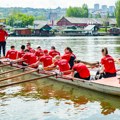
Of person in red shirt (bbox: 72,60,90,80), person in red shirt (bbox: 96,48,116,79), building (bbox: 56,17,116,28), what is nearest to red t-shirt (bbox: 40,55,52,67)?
person in red shirt (bbox: 72,60,90,80)

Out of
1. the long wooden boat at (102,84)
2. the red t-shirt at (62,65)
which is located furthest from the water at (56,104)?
the red t-shirt at (62,65)

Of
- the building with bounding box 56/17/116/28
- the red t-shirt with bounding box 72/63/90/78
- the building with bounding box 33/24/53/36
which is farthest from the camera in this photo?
the building with bounding box 56/17/116/28

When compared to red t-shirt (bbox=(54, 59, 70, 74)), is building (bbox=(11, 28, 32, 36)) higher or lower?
lower

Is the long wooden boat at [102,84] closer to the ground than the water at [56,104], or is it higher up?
higher up

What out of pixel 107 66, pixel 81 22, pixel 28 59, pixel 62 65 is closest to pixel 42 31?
pixel 81 22

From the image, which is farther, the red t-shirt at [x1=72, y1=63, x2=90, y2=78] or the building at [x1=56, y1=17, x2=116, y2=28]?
the building at [x1=56, y1=17, x2=116, y2=28]

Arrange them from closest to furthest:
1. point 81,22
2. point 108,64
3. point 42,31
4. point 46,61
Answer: point 108,64 → point 46,61 → point 42,31 → point 81,22

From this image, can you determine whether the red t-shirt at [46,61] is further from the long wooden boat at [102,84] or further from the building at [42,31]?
the building at [42,31]

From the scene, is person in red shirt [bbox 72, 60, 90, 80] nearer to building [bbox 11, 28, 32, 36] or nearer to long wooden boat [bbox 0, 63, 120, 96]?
long wooden boat [bbox 0, 63, 120, 96]

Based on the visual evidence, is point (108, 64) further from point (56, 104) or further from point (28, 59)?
point (28, 59)

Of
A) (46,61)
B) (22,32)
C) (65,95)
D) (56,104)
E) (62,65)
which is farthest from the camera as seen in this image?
(22,32)

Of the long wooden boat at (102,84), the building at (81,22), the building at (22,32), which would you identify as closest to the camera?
A: the long wooden boat at (102,84)

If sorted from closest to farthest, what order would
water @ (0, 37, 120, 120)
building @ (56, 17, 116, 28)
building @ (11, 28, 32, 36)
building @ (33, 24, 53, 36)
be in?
water @ (0, 37, 120, 120), building @ (33, 24, 53, 36), building @ (11, 28, 32, 36), building @ (56, 17, 116, 28)

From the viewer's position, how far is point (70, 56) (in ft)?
66.5
